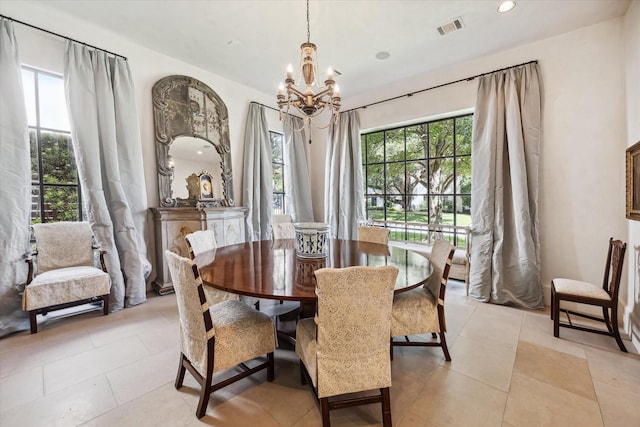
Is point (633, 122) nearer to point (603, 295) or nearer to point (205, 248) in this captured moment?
point (603, 295)

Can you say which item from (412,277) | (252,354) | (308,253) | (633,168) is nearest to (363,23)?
(308,253)

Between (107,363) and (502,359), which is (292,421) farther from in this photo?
(502,359)

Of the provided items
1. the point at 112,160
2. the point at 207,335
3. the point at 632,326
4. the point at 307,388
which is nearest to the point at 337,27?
the point at 112,160

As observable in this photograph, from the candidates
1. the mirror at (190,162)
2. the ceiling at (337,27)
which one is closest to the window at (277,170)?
the mirror at (190,162)

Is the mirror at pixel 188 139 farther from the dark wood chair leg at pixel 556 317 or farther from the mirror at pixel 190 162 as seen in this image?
the dark wood chair leg at pixel 556 317

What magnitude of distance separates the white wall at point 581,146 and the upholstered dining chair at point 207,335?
10.8ft

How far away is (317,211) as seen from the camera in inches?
208

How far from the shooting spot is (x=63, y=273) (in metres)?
2.49

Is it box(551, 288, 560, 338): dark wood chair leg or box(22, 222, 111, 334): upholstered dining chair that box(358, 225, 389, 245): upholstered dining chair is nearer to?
box(551, 288, 560, 338): dark wood chair leg

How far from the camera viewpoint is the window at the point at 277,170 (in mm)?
4781

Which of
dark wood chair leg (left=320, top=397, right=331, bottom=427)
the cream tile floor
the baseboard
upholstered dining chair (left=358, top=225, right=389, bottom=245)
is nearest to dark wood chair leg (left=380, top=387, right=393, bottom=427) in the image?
the cream tile floor

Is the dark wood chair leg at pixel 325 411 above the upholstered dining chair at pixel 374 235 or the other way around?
the other way around

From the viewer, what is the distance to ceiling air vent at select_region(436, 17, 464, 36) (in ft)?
8.55

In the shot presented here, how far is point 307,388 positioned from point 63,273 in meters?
2.60
